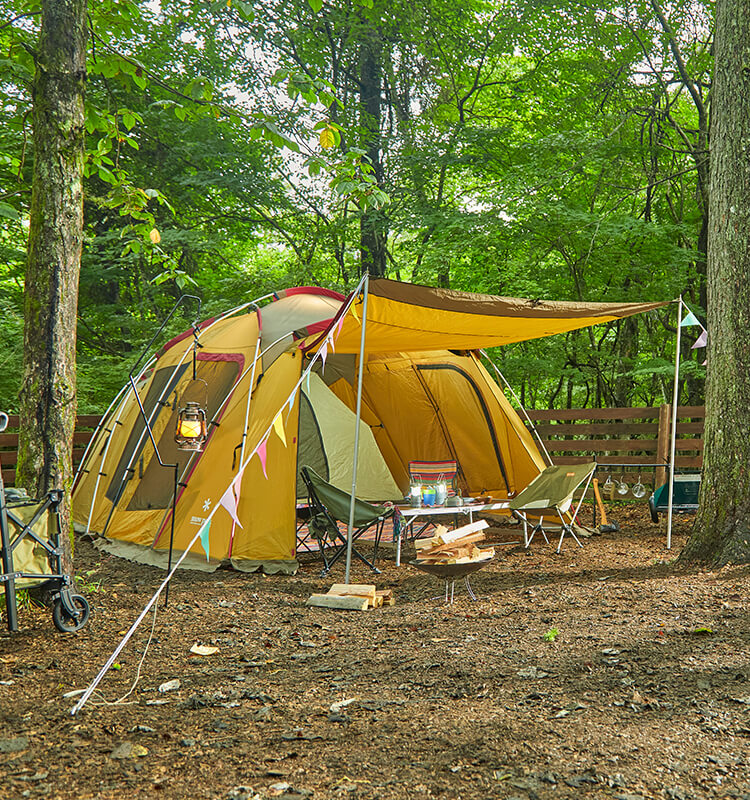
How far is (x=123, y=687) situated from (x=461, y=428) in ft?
17.3

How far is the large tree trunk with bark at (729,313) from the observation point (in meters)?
4.63

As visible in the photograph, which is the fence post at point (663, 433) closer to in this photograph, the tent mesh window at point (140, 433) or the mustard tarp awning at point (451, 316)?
the mustard tarp awning at point (451, 316)

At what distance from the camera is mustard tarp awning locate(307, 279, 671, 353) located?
16.0 feet

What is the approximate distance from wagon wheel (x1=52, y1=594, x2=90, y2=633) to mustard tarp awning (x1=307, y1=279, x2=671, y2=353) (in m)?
2.20

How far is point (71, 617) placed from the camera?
3564 millimetres

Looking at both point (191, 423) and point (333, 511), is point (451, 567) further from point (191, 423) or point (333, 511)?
point (191, 423)

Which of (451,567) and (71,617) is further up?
(451,567)

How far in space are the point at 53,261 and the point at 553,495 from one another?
13.3ft

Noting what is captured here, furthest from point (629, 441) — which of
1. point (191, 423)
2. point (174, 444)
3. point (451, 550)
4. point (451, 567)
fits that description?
point (191, 423)

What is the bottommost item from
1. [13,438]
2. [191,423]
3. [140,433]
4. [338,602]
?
[338,602]

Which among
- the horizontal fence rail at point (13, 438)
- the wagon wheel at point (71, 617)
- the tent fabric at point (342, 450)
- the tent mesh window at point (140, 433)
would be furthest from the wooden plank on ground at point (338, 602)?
the horizontal fence rail at point (13, 438)

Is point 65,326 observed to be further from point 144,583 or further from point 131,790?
point 131,790

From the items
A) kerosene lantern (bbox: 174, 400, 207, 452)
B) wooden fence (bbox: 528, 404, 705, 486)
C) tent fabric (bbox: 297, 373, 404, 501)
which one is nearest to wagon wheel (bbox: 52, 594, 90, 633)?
kerosene lantern (bbox: 174, 400, 207, 452)

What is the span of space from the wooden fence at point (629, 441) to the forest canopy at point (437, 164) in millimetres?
600
